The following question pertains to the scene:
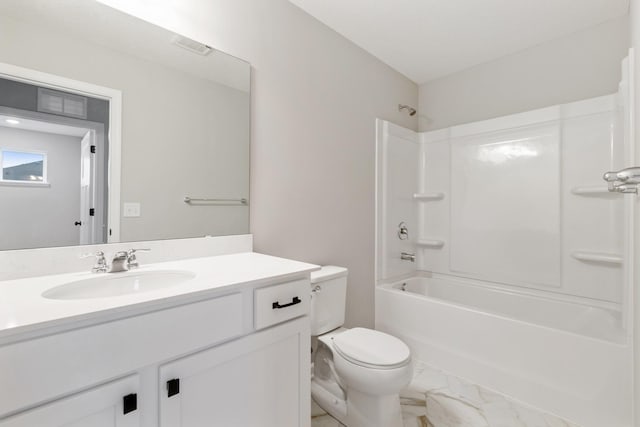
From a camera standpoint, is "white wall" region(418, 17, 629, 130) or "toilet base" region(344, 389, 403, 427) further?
"white wall" region(418, 17, 629, 130)

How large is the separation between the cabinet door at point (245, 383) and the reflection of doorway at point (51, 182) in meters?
0.69

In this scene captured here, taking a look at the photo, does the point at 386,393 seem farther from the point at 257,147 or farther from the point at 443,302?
the point at 257,147

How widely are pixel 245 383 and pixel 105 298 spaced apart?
1.67 feet

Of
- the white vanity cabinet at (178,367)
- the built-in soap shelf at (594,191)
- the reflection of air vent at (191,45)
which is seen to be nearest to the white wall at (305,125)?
the reflection of air vent at (191,45)

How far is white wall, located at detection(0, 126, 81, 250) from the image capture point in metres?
0.99

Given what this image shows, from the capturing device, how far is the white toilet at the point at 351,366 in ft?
4.40

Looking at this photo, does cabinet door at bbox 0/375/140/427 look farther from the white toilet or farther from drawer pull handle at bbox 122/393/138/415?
the white toilet

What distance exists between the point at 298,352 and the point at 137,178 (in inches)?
38.7

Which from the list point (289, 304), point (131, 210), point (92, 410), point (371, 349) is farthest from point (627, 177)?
point (131, 210)

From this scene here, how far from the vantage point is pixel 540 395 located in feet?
5.45

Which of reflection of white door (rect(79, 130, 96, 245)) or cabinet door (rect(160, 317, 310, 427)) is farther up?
reflection of white door (rect(79, 130, 96, 245))

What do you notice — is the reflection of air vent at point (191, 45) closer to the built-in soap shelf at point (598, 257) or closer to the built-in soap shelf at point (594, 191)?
the built-in soap shelf at point (594, 191)

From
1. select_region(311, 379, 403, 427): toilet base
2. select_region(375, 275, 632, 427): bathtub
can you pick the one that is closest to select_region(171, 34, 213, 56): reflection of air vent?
select_region(311, 379, 403, 427): toilet base

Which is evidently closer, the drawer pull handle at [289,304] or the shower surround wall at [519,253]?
the drawer pull handle at [289,304]
